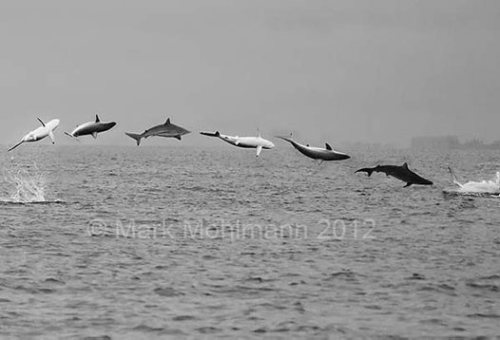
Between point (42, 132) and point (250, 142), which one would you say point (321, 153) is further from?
point (42, 132)

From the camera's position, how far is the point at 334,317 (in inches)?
966

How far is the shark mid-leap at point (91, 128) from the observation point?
23.7 meters

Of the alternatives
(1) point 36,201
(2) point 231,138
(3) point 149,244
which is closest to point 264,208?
(1) point 36,201

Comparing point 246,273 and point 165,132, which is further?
point 246,273

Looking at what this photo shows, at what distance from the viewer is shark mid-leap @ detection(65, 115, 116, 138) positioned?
23656 mm

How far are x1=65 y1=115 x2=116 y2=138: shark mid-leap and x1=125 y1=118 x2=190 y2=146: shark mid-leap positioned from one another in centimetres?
92

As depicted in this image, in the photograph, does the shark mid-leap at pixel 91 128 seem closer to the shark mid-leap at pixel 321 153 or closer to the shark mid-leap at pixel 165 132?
the shark mid-leap at pixel 165 132

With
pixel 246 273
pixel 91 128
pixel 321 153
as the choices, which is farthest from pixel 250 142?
pixel 246 273

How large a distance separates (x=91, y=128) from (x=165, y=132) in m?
2.71

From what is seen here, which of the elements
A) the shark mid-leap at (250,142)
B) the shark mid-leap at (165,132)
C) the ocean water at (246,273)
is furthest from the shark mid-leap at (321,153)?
the ocean water at (246,273)

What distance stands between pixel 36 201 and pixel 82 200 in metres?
3.63

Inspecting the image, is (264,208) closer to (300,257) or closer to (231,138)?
(300,257)

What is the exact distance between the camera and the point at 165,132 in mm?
22250

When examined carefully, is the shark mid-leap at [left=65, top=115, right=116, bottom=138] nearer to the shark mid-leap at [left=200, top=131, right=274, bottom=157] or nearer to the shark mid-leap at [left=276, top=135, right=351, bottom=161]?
the shark mid-leap at [left=200, top=131, right=274, bottom=157]
